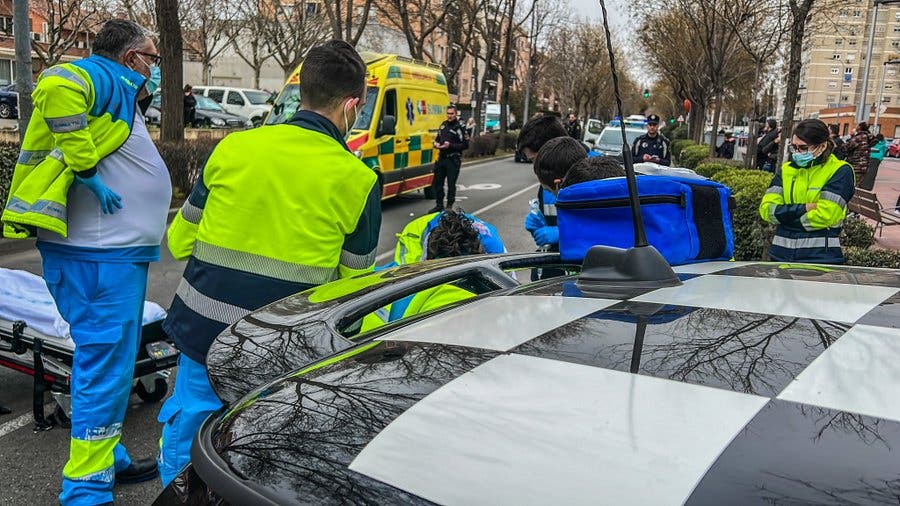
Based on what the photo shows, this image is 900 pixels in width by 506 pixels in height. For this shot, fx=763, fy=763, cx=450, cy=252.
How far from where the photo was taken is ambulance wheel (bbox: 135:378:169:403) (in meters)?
4.05

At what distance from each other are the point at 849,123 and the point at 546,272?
3978 inches

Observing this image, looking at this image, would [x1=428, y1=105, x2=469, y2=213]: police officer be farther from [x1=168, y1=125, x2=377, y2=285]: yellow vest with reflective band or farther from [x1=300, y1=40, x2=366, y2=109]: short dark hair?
[x1=168, y1=125, x2=377, y2=285]: yellow vest with reflective band

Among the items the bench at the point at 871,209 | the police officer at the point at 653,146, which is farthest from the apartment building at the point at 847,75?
the bench at the point at 871,209

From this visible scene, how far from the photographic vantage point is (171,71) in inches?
462

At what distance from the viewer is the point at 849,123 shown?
90750 mm

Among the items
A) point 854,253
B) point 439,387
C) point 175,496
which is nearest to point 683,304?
point 439,387

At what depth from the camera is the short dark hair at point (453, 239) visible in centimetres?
287

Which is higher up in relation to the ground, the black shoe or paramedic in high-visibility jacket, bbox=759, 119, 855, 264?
paramedic in high-visibility jacket, bbox=759, 119, 855, 264

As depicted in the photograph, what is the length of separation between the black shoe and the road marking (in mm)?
922

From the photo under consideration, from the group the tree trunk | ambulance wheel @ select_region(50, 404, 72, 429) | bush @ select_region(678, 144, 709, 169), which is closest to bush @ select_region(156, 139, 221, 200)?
the tree trunk

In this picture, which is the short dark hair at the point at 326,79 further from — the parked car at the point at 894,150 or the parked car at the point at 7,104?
the parked car at the point at 894,150

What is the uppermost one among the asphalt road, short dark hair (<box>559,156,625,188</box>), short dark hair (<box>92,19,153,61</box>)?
short dark hair (<box>92,19,153,61</box>)

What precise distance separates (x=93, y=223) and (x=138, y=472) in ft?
3.49

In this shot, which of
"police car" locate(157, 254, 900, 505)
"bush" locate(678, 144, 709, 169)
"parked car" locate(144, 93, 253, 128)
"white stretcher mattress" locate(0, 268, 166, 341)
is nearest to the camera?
"police car" locate(157, 254, 900, 505)
